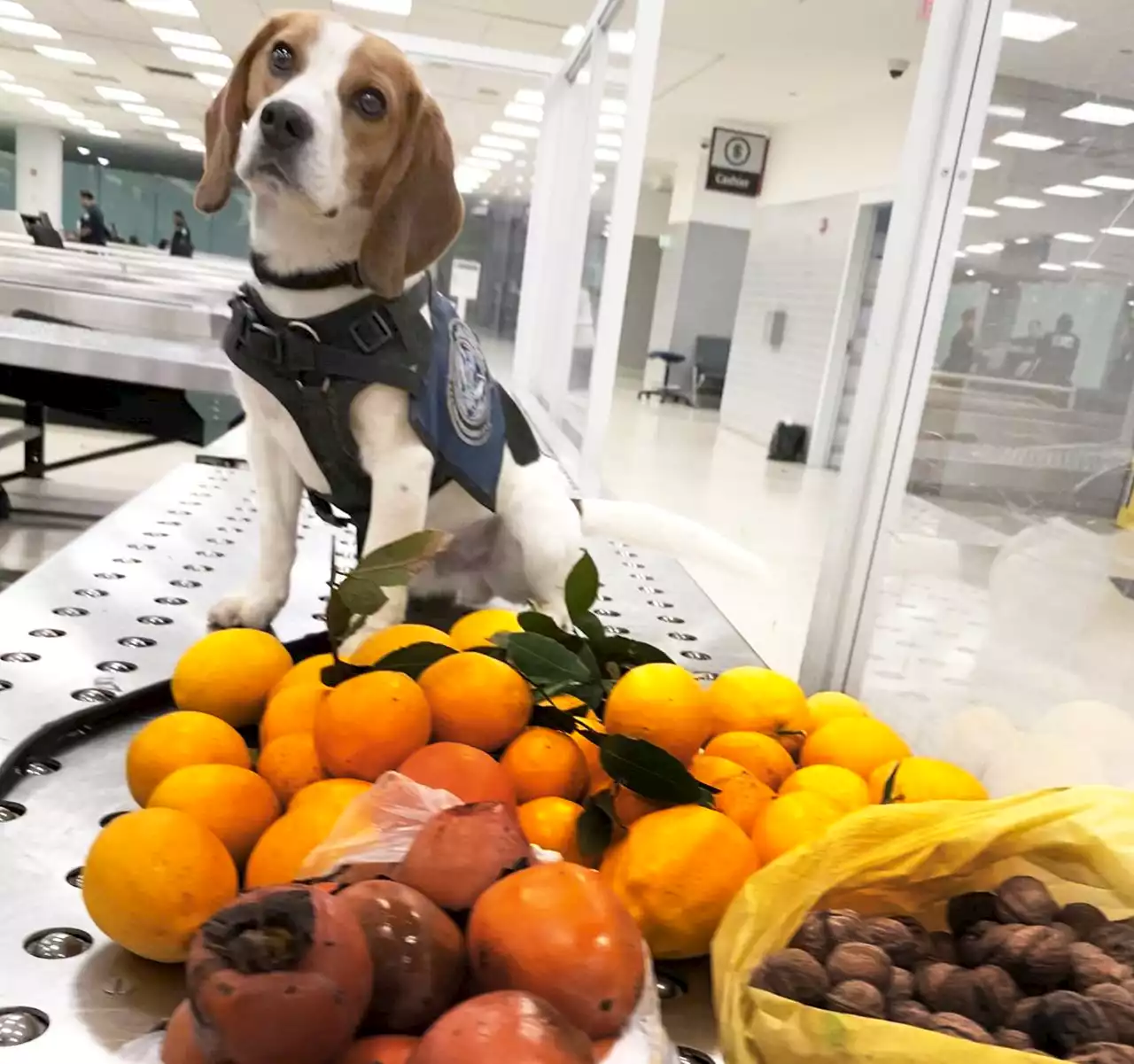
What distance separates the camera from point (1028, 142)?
104 cm

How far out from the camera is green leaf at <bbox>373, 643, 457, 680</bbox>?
30.9 inches

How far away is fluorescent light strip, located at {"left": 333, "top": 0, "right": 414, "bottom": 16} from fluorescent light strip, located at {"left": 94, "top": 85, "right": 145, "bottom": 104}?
7.64 m

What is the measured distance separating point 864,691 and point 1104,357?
0.45 m

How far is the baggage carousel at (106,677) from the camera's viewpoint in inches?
21.6

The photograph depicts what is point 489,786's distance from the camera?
658mm

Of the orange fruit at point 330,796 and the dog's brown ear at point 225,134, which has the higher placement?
the dog's brown ear at point 225,134

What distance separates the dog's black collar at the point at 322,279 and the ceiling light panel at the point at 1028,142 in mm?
670

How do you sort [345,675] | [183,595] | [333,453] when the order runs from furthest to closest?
[183,595], [333,453], [345,675]

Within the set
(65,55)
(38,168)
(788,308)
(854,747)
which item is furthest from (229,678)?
(38,168)

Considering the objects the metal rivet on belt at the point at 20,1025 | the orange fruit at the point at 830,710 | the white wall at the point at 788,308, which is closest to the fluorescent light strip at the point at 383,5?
the white wall at the point at 788,308

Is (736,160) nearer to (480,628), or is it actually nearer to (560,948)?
(480,628)

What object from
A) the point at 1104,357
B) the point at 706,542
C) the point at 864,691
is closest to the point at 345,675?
the point at 864,691

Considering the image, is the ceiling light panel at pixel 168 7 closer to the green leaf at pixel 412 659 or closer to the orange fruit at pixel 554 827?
the green leaf at pixel 412 659

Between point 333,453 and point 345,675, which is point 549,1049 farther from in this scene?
point 333,453
